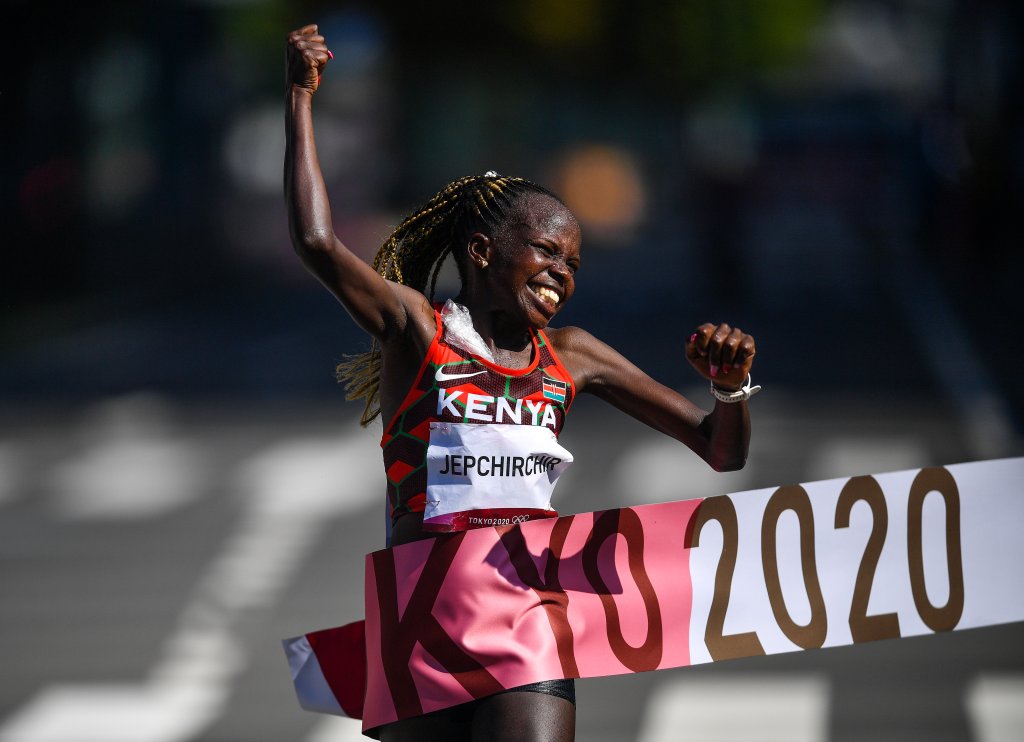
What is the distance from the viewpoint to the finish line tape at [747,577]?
399 centimetres

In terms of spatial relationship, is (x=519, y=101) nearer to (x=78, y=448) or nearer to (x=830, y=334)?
(x=830, y=334)

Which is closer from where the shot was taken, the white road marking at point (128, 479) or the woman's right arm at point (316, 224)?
the woman's right arm at point (316, 224)

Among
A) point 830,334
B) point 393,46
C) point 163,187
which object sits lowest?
point 830,334

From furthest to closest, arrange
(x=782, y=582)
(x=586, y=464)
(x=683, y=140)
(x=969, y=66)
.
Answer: (x=683, y=140) < (x=969, y=66) < (x=586, y=464) < (x=782, y=582)

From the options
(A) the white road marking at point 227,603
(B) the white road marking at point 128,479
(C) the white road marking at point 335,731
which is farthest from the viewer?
(B) the white road marking at point 128,479

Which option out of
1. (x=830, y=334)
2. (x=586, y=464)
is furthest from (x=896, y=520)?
(x=830, y=334)

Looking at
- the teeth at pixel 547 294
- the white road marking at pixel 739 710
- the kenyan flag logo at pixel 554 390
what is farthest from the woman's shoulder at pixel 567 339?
the white road marking at pixel 739 710

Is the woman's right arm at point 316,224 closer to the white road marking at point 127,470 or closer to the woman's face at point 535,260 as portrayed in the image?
the woman's face at point 535,260

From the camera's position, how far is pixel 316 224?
3.55 metres

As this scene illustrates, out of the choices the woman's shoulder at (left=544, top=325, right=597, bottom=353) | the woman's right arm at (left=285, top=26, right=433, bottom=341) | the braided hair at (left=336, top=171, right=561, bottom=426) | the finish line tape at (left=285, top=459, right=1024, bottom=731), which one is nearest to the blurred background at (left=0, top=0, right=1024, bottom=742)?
the braided hair at (left=336, top=171, right=561, bottom=426)

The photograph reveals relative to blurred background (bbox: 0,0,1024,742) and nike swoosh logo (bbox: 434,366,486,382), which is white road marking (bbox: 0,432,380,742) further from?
nike swoosh logo (bbox: 434,366,486,382)

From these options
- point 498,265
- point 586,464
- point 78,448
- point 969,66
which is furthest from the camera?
point 969,66

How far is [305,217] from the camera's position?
355 cm

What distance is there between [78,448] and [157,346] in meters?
7.90
